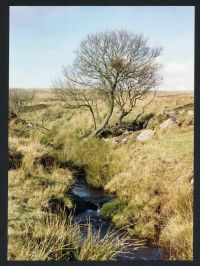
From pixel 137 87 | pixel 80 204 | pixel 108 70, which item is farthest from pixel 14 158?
pixel 137 87

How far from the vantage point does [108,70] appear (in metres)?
5.04

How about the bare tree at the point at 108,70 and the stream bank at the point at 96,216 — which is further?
the bare tree at the point at 108,70

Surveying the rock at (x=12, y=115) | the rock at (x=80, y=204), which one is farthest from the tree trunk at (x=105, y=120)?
the rock at (x=12, y=115)

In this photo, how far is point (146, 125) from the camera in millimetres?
5082

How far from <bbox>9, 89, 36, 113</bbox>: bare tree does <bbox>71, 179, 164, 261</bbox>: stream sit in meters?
0.80

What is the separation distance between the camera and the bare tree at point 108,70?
4.95 meters

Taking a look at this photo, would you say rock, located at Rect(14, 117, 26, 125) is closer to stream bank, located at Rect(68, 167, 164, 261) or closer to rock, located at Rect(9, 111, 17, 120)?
rock, located at Rect(9, 111, 17, 120)

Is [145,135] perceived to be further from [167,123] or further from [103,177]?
[103,177]

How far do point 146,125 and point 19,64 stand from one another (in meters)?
1.23

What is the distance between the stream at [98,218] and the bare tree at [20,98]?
80 cm

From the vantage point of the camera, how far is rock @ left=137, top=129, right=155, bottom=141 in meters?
5.07

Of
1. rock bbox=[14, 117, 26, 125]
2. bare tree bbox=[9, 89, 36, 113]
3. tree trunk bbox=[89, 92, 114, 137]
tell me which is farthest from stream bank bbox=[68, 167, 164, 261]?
bare tree bbox=[9, 89, 36, 113]

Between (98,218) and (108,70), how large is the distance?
1.29 m

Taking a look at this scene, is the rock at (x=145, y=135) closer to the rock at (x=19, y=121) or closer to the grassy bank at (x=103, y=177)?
the grassy bank at (x=103, y=177)
